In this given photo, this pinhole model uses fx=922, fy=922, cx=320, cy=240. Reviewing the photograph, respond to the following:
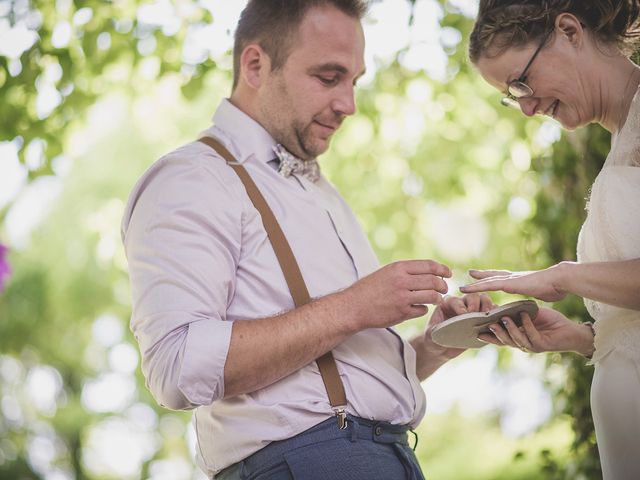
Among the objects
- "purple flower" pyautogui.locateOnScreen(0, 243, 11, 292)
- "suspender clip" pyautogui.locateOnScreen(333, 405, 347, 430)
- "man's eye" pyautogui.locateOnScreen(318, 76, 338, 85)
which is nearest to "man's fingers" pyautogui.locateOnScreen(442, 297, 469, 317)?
"suspender clip" pyautogui.locateOnScreen(333, 405, 347, 430)

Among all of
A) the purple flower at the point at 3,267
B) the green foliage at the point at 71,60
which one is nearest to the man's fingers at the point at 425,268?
the purple flower at the point at 3,267

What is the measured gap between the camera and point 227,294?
240cm

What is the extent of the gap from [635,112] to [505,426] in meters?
7.76

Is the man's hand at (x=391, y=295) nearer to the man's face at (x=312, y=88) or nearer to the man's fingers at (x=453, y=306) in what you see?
the man's fingers at (x=453, y=306)

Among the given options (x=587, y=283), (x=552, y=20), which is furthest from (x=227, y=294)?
(x=552, y=20)

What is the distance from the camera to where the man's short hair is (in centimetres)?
301

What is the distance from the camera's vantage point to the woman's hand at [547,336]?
2.49 metres

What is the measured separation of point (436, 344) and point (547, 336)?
392 mm

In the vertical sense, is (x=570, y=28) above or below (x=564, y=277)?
above

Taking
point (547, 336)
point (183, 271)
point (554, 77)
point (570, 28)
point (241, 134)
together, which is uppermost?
point (570, 28)

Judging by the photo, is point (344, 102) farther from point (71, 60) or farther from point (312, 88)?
point (71, 60)

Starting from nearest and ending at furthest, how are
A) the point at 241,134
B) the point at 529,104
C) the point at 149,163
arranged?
the point at 529,104 → the point at 241,134 → the point at 149,163

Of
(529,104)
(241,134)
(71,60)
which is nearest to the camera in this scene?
(529,104)

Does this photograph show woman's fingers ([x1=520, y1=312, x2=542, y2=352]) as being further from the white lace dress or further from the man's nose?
the man's nose
